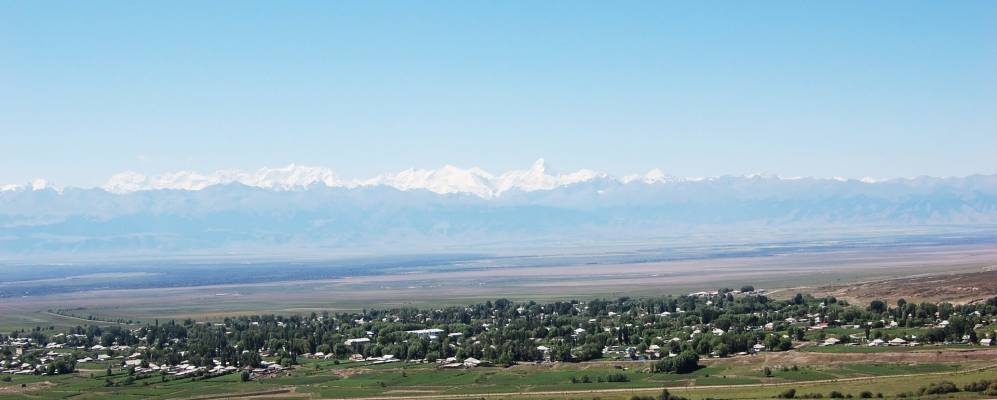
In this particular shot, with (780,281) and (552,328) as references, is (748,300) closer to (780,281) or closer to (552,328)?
(552,328)

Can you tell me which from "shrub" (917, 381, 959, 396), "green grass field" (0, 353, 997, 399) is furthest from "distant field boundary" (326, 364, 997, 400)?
"shrub" (917, 381, 959, 396)

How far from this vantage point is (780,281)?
13850cm

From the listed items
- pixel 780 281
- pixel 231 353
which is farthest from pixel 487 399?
pixel 780 281

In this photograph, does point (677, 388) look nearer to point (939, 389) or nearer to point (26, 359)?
point (939, 389)

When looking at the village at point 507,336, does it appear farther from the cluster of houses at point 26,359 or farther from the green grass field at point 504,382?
→ the green grass field at point 504,382

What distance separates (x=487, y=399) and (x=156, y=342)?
4437 centimetres

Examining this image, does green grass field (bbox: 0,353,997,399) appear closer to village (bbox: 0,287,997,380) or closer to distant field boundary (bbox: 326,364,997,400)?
distant field boundary (bbox: 326,364,997,400)

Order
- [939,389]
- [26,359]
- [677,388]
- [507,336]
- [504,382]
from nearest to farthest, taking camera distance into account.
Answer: [939,389] < [677,388] < [504,382] < [26,359] < [507,336]

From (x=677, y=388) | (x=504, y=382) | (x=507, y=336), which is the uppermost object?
(x=507, y=336)

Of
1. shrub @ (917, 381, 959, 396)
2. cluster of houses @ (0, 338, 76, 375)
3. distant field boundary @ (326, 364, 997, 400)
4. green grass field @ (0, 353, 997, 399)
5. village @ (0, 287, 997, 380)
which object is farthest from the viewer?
cluster of houses @ (0, 338, 76, 375)

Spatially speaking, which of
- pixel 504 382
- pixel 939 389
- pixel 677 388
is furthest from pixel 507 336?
pixel 939 389

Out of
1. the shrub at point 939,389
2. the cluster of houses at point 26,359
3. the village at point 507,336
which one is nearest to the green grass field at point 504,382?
the shrub at point 939,389

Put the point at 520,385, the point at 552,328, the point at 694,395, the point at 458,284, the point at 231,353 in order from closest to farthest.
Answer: the point at 694,395 < the point at 520,385 < the point at 231,353 < the point at 552,328 < the point at 458,284

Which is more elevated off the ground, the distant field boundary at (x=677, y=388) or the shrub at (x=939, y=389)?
the shrub at (x=939, y=389)
